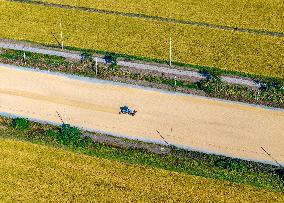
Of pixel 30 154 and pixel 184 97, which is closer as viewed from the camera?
pixel 30 154

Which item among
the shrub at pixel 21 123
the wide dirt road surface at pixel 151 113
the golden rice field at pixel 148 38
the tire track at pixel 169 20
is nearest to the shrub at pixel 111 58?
the golden rice field at pixel 148 38

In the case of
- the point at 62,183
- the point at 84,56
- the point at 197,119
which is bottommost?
the point at 62,183

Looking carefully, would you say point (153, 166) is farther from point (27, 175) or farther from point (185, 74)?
point (185, 74)

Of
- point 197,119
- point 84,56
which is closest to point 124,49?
point 84,56

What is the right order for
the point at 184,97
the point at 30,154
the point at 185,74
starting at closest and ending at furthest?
1. the point at 30,154
2. the point at 184,97
3. the point at 185,74

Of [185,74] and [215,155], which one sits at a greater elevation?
[185,74]

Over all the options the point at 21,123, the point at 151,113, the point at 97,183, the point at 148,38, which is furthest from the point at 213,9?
the point at 97,183

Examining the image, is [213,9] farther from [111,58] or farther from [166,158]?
[166,158]

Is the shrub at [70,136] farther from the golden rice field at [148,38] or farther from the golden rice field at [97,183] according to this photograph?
the golden rice field at [148,38]
